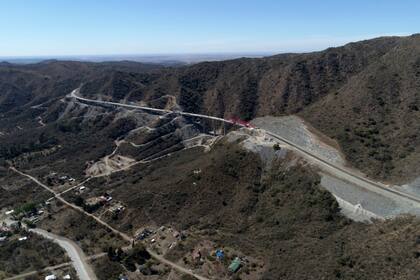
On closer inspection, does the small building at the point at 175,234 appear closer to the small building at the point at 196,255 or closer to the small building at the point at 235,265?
the small building at the point at 196,255

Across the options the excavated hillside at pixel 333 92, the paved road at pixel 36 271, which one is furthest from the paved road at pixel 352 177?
the paved road at pixel 36 271

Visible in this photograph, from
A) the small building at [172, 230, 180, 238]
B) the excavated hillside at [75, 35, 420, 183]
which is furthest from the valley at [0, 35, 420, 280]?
the excavated hillside at [75, 35, 420, 183]

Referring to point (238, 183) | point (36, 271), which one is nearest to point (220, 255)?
point (238, 183)

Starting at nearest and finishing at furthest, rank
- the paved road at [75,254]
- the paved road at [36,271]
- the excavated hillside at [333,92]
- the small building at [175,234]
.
Result: the paved road at [75,254] → the paved road at [36,271] → the small building at [175,234] → the excavated hillside at [333,92]

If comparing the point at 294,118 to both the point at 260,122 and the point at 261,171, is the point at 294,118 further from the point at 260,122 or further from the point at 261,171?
the point at 261,171

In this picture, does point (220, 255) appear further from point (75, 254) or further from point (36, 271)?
point (36, 271)

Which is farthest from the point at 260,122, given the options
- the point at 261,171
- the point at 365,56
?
the point at 365,56
